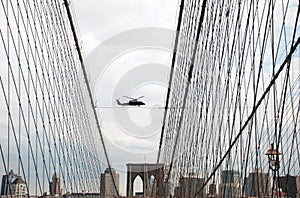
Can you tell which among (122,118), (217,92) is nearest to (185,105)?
(217,92)

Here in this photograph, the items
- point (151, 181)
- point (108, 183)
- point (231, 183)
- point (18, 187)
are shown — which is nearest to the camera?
point (18, 187)

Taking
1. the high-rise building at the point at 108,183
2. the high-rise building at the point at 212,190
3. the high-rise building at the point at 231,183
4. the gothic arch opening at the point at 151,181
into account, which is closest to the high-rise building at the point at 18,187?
the high-rise building at the point at 231,183

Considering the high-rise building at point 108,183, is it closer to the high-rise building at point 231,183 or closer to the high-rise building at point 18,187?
the high-rise building at point 231,183

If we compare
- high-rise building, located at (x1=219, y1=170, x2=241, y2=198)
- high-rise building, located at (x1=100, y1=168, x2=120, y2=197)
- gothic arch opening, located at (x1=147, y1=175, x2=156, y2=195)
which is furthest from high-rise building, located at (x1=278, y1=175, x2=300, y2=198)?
gothic arch opening, located at (x1=147, y1=175, x2=156, y2=195)

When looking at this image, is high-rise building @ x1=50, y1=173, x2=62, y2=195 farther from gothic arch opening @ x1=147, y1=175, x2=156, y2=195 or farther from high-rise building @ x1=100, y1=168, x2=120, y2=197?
gothic arch opening @ x1=147, y1=175, x2=156, y2=195

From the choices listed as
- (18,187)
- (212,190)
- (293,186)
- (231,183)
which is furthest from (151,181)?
(293,186)

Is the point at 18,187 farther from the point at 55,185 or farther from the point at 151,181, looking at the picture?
the point at 151,181

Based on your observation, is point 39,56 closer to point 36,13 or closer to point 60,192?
point 36,13

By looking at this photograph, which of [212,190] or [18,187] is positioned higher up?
[212,190]
